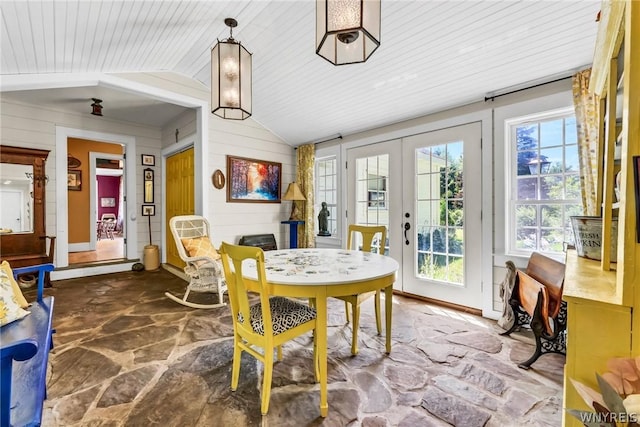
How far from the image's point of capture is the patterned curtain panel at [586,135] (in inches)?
88.4

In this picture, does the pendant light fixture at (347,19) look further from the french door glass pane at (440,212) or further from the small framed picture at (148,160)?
the small framed picture at (148,160)

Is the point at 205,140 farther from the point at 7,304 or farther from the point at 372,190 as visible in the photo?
the point at 7,304

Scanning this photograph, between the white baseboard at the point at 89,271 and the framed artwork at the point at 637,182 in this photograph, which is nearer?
the framed artwork at the point at 637,182

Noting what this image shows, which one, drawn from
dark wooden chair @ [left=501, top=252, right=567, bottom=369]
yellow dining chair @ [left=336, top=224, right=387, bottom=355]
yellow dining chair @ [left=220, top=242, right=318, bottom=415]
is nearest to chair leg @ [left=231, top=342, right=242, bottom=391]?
yellow dining chair @ [left=220, top=242, right=318, bottom=415]

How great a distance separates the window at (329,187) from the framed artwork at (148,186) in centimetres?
319

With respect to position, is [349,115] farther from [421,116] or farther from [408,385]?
[408,385]

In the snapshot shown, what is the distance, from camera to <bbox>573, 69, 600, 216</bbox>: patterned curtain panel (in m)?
2.25

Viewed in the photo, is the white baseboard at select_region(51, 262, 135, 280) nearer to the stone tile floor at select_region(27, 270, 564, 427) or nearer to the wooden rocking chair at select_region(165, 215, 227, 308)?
the stone tile floor at select_region(27, 270, 564, 427)

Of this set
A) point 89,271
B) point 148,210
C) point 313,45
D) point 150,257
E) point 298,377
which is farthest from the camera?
point 148,210

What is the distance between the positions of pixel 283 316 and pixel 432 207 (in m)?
2.47

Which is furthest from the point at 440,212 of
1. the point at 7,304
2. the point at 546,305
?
the point at 7,304

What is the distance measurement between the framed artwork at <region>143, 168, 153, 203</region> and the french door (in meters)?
4.02

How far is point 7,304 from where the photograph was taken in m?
1.50

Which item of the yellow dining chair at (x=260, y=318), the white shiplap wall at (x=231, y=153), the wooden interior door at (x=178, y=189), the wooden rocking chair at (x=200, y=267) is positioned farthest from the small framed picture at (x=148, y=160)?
the yellow dining chair at (x=260, y=318)
